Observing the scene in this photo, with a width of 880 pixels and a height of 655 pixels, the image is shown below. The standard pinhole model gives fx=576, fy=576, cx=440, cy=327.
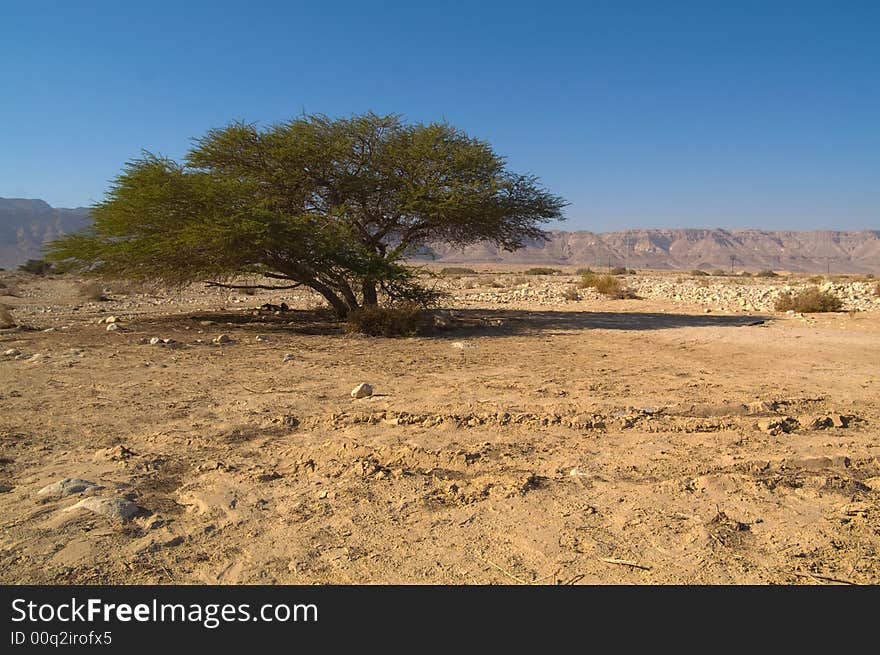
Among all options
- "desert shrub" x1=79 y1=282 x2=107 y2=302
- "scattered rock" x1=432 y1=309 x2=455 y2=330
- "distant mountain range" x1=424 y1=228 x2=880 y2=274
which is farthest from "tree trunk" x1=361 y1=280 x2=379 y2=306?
"distant mountain range" x1=424 y1=228 x2=880 y2=274

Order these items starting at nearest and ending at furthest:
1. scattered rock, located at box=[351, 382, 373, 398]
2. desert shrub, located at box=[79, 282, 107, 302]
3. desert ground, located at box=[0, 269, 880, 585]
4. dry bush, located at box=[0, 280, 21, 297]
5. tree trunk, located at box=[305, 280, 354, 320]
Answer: desert ground, located at box=[0, 269, 880, 585], scattered rock, located at box=[351, 382, 373, 398], tree trunk, located at box=[305, 280, 354, 320], desert shrub, located at box=[79, 282, 107, 302], dry bush, located at box=[0, 280, 21, 297]

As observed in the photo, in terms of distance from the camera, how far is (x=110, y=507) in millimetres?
3342

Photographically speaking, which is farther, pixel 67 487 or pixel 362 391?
pixel 362 391

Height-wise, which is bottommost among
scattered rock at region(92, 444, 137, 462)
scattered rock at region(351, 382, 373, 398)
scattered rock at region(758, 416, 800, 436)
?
scattered rock at region(92, 444, 137, 462)

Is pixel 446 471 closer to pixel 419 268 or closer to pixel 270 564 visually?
pixel 270 564

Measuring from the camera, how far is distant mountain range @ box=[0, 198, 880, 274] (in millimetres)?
130625

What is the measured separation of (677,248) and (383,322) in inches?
7164

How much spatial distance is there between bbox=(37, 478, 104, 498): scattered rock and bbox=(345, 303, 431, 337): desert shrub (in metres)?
8.09

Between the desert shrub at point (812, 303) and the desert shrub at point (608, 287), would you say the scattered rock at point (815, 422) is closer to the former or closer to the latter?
the desert shrub at point (812, 303)

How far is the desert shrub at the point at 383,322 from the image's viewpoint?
1177cm

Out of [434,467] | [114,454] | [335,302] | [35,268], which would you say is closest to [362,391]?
[434,467]

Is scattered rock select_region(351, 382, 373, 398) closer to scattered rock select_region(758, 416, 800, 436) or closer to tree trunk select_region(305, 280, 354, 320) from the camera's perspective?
scattered rock select_region(758, 416, 800, 436)

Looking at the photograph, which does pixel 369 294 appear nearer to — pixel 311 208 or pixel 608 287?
pixel 311 208
